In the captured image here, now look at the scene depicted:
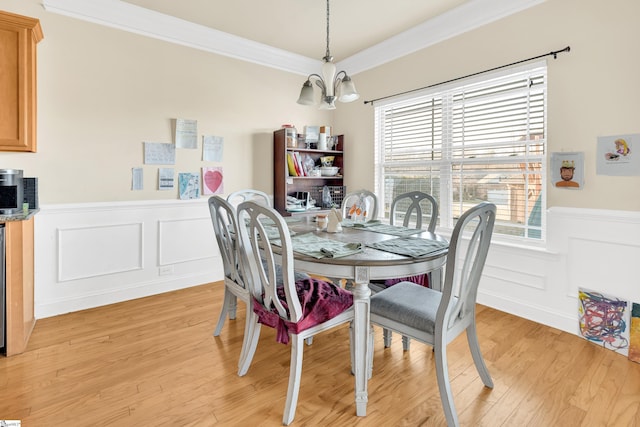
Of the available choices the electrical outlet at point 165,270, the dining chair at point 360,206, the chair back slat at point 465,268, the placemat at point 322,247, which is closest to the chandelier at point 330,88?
the dining chair at point 360,206

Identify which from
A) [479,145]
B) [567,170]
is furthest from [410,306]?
[479,145]

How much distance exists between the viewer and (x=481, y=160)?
307cm

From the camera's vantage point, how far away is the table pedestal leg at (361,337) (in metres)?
1.65

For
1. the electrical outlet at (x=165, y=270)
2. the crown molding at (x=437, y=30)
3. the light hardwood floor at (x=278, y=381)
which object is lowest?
the light hardwood floor at (x=278, y=381)

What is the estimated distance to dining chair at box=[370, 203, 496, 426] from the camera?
4.95ft

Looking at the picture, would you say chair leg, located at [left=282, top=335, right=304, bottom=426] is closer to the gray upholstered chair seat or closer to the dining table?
the dining table

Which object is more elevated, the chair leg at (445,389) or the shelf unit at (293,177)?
the shelf unit at (293,177)

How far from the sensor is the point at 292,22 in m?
3.27

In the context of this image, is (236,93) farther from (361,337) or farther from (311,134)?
(361,337)

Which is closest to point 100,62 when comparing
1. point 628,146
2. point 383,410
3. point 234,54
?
point 234,54

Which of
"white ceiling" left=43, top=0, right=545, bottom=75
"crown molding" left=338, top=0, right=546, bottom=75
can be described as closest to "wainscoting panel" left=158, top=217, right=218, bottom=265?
"white ceiling" left=43, top=0, right=545, bottom=75

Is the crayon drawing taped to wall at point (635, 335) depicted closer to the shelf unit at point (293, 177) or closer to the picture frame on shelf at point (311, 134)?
the shelf unit at point (293, 177)

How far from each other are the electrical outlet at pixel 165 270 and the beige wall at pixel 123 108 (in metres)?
0.69

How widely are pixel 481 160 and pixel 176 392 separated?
113 inches
